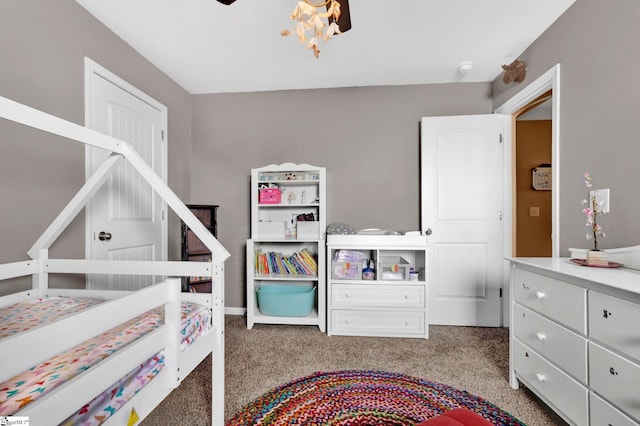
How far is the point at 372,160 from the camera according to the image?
3.05 m

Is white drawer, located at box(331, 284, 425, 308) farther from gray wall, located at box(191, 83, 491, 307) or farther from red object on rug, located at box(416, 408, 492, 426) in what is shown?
red object on rug, located at box(416, 408, 492, 426)

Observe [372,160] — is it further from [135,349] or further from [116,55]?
[135,349]

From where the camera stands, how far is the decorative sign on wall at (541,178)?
12.8 feet

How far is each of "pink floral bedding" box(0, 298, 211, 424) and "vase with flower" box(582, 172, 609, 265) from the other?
6.30ft

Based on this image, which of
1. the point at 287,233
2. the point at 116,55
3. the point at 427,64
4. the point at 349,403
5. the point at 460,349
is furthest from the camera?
the point at 287,233

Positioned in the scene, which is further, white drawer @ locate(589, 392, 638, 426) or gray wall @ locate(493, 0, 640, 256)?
gray wall @ locate(493, 0, 640, 256)

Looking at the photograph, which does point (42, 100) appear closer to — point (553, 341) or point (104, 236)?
point (104, 236)

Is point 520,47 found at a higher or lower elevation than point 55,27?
higher

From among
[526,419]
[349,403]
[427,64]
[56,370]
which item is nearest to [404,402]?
[349,403]

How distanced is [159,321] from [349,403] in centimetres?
113

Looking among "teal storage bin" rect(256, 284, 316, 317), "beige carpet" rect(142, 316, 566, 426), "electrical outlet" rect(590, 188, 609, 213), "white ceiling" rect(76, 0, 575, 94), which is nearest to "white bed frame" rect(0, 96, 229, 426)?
"beige carpet" rect(142, 316, 566, 426)

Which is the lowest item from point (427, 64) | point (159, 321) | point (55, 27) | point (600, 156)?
point (159, 321)

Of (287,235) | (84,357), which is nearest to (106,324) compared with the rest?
(84,357)

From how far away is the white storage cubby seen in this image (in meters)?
2.79
